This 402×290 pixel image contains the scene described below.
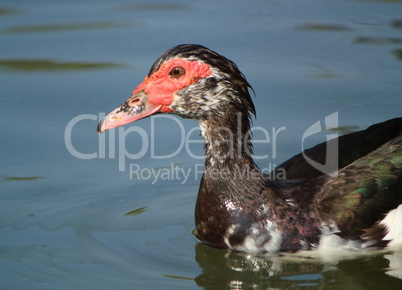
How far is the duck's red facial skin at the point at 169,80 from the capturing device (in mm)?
6309

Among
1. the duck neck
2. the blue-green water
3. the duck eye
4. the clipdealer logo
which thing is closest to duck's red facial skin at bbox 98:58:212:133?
the duck eye

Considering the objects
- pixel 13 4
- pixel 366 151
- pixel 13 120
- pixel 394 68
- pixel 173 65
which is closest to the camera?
pixel 173 65

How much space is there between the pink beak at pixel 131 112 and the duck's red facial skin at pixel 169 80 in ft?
0.13

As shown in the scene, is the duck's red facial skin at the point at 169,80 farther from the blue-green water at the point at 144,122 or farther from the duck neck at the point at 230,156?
the blue-green water at the point at 144,122

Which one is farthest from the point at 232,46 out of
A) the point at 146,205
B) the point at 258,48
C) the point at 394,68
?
the point at 146,205

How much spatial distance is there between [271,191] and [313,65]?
375cm

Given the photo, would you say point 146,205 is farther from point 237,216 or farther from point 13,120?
point 13,120

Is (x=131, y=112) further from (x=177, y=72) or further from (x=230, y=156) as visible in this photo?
(x=230, y=156)

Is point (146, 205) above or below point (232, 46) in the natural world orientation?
below

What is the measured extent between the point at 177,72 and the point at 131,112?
0.45 m

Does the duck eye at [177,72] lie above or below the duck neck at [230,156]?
above

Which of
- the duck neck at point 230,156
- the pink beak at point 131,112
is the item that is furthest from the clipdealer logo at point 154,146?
the pink beak at point 131,112

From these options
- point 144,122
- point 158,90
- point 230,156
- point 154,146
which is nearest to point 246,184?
point 230,156

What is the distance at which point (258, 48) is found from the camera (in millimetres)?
10367
